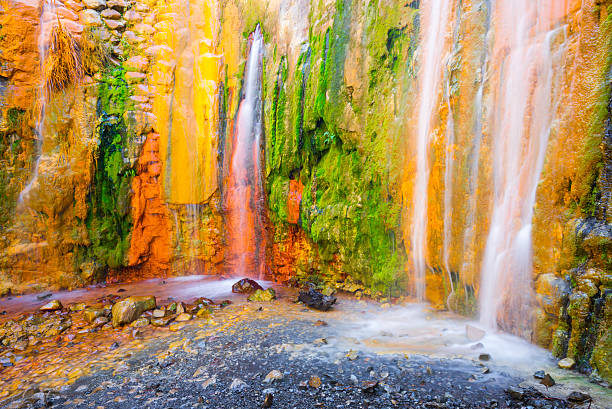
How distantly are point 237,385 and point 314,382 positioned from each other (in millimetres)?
729

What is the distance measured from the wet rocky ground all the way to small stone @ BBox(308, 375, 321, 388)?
1 cm

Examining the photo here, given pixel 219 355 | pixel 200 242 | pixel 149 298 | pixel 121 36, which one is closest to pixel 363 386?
pixel 219 355

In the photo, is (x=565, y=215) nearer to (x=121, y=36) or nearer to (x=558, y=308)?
(x=558, y=308)

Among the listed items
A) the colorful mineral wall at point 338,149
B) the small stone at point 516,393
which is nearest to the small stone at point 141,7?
the colorful mineral wall at point 338,149

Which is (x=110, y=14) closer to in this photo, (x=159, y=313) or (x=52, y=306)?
(x=52, y=306)

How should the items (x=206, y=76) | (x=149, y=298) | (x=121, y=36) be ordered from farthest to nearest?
(x=206, y=76) < (x=121, y=36) < (x=149, y=298)

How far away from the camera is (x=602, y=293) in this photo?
115 inches

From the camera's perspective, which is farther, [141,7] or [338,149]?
[141,7]

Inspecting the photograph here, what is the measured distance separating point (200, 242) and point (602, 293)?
8183 millimetres

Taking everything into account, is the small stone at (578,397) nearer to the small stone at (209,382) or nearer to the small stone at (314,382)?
the small stone at (314,382)

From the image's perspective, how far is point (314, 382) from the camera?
9.96 feet

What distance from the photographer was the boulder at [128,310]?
5.03 meters

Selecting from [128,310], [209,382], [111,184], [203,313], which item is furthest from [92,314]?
[111,184]

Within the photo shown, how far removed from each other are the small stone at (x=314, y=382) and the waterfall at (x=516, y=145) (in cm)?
240
